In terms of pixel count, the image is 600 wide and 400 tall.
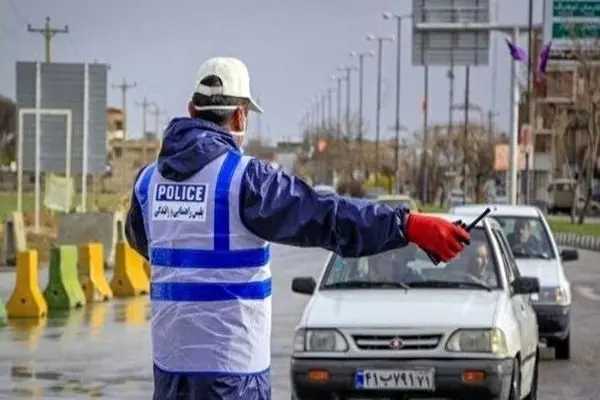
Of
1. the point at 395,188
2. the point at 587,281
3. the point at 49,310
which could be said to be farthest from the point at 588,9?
the point at 395,188

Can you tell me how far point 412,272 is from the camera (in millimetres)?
12594

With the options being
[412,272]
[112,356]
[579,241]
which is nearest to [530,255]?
[112,356]

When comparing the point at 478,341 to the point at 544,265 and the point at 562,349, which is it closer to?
the point at 562,349

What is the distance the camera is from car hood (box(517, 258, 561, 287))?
56.0 ft

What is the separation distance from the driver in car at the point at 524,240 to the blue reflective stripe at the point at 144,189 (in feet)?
→ 43.3

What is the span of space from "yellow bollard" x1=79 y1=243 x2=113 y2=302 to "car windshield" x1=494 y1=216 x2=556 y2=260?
8.09 m

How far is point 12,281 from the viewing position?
29469 millimetres

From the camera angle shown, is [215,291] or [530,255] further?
[530,255]

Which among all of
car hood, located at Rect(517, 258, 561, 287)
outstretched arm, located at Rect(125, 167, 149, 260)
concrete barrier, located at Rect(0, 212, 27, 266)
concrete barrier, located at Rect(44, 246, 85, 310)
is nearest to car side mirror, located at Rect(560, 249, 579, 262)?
car hood, located at Rect(517, 258, 561, 287)

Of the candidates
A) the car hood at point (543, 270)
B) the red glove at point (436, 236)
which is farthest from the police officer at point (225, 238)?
the car hood at point (543, 270)

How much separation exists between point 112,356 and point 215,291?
11.7 m

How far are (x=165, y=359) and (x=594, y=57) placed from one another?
183ft

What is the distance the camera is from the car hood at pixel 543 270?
1706cm

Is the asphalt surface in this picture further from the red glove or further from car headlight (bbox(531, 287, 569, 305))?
the red glove
